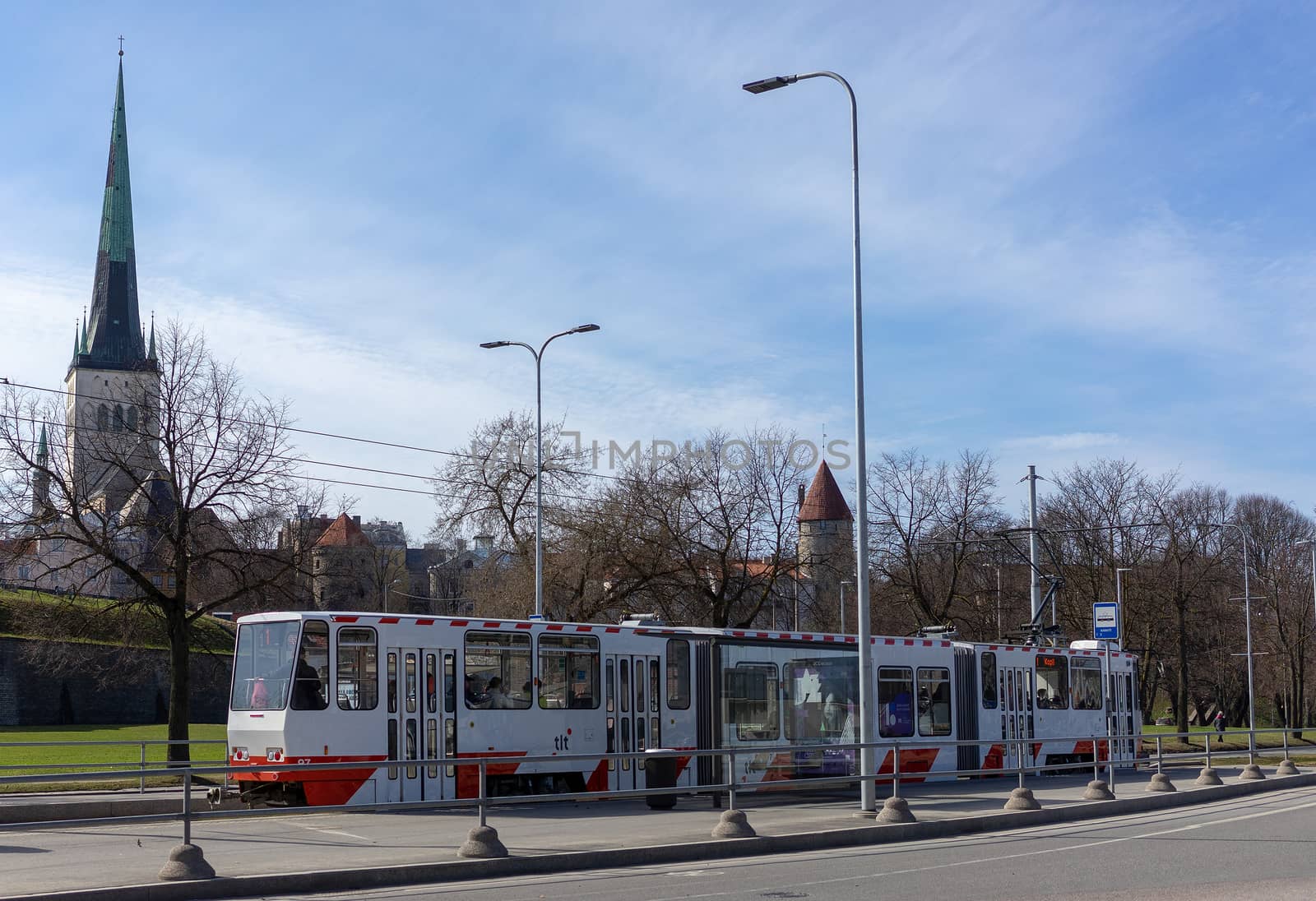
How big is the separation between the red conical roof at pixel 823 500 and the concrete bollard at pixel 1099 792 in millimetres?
77958

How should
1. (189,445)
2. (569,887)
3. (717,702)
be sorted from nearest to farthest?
(569,887), (717,702), (189,445)

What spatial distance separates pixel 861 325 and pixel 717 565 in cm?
2256

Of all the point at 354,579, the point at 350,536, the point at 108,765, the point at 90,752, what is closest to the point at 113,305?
the point at 350,536

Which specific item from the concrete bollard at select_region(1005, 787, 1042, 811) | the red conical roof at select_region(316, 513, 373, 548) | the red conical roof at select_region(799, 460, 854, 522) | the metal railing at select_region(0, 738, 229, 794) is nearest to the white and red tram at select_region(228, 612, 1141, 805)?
the concrete bollard at select_region(1005, 787, 1042, 811)

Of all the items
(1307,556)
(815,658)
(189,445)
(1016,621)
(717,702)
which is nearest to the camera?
(717,702)

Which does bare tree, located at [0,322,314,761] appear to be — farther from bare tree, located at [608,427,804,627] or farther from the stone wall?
the stone wall

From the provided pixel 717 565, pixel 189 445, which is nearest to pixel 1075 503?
pixel 717 565

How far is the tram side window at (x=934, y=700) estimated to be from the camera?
26.1m

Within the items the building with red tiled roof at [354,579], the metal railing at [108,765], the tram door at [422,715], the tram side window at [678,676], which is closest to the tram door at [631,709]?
the tram side window at [678,676]

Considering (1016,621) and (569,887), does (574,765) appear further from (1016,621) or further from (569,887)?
(1016,621)

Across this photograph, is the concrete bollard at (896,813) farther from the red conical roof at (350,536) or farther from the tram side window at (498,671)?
the red conical roof at (350,536)

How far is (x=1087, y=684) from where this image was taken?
102 feet

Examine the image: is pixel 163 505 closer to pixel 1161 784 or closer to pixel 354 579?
pixel 1161 784

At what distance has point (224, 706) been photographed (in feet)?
228
